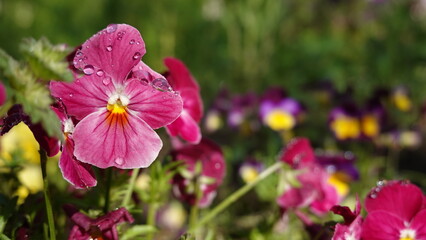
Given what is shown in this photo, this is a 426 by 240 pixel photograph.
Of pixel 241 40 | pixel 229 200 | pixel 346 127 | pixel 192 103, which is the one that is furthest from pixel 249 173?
pixel 241 40

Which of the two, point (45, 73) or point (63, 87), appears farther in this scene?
point (63, 87)

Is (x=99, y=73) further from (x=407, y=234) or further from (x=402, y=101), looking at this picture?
(x=402, y=101)

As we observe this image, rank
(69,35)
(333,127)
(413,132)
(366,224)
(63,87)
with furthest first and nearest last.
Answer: (69,35)
(413,132)
(333,127)
(366,224)
(63,87)

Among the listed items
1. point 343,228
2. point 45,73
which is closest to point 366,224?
point 343,228

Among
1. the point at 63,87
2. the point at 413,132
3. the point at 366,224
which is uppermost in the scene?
the point at 63,87

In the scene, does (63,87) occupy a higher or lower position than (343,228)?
higher

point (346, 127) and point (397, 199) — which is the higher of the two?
point (397, 199)

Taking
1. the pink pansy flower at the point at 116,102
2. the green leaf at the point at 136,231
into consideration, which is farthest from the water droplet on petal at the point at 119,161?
the green leaf at the point at 136,231

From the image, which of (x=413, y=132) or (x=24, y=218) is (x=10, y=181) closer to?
(x=24, y=218)
